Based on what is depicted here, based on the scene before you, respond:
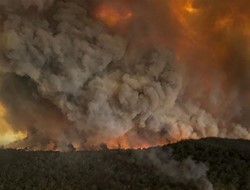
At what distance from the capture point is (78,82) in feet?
173

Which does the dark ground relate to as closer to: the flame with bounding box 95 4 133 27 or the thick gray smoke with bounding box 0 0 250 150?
the thick gray smoke with bounding box 0 0 250 150

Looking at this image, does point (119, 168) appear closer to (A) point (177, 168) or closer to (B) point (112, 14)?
(A) point (177, 168)

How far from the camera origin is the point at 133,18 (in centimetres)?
5672

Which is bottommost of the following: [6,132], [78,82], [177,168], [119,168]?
[177,168]

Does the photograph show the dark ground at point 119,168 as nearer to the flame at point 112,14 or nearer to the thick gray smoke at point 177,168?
the thick gray smoke at point 177,168

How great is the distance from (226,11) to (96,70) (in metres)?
13.0

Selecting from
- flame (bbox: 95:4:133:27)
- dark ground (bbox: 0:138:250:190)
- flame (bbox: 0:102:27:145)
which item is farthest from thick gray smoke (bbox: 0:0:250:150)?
dark ground (bbox: 0:138:250:190)

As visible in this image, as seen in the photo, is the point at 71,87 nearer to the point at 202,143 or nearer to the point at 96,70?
the point at 96,70

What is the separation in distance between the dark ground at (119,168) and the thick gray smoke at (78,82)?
34.4ft

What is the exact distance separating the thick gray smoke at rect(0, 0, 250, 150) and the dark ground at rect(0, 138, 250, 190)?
34.4 ft

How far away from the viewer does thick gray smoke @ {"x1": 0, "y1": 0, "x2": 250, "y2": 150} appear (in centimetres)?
5216

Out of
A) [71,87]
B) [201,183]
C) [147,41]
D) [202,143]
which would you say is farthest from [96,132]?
[201,183]

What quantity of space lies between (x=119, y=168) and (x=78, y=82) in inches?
595

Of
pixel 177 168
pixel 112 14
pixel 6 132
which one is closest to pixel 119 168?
pixel 177 168
